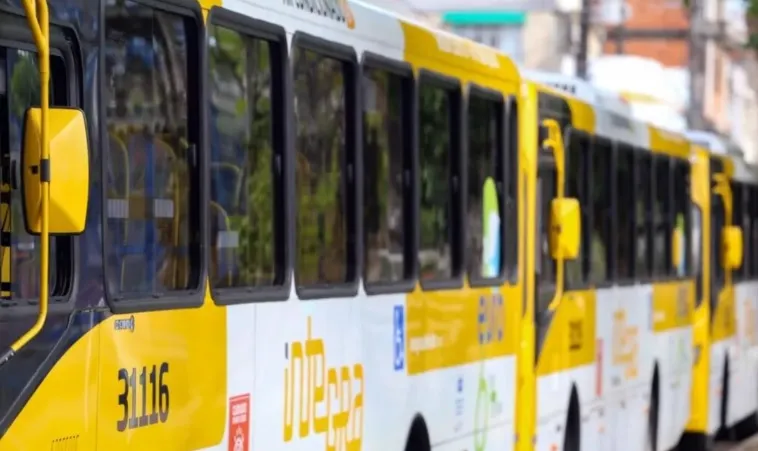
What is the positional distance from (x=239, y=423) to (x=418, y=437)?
9.72ft

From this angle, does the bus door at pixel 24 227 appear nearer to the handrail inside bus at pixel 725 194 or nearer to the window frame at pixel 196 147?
the window frame at pixel 196 147

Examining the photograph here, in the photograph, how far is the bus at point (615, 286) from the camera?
1391cm

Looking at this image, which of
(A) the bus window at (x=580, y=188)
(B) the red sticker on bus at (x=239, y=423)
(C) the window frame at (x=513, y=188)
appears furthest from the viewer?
(A) the bus window at (x=580, y=188)

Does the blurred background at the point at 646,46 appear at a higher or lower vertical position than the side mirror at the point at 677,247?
higher

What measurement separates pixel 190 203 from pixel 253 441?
40.9 inches

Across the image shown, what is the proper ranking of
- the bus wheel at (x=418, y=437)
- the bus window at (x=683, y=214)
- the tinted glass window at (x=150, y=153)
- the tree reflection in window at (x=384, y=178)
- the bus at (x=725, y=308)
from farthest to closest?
the bus at (x=725, y=308) → the bus window at (x=683, y=214) → the bus wheel at (x=418, y=437) → the tree reflection in window at (x=384, y=178) → the tinted glass window at (x=150, y=153)

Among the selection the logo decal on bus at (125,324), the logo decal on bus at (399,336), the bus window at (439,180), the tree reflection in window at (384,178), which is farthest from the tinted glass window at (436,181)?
the logo decal on bus at (125,324)

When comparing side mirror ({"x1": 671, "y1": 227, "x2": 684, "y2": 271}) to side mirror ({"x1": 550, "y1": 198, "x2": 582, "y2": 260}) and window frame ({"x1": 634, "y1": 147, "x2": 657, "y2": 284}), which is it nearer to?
window frame ({"x1": 634, "y1": 147, "x2": 657, "y2": 284})

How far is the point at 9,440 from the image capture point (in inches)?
233

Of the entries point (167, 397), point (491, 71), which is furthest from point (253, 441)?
point (491, 71)

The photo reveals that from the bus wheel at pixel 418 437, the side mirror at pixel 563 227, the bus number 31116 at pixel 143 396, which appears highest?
the side mirror at pixel 563 227

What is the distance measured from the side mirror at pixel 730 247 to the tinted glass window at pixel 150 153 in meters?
14.9

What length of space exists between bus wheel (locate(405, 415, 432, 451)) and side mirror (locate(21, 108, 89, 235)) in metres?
4.98

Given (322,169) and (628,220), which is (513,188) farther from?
(628,220)
